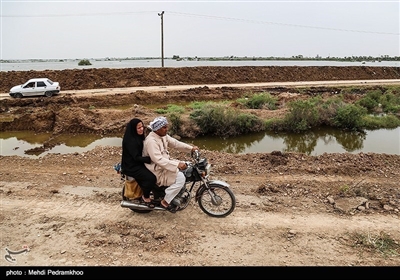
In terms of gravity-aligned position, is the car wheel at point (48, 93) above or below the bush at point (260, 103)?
above

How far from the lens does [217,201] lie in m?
5.08

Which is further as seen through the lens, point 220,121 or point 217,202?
point 220,121

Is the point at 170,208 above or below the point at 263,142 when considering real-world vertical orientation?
above

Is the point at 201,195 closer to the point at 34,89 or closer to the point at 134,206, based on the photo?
the point at 134,206

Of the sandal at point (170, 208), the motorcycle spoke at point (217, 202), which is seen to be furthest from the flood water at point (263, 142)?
the sandal at point (170, 208)

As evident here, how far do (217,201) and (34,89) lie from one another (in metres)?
19.8

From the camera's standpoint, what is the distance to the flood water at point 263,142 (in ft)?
38.0

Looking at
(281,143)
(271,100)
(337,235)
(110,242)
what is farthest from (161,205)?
(271,100)

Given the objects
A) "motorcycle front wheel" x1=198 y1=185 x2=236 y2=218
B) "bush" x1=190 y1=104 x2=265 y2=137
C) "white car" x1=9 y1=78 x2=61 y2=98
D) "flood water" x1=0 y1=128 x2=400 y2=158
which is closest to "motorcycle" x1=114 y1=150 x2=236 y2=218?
"motorcycle front wheel" x1=198 y1=185 x2=236 y2=218

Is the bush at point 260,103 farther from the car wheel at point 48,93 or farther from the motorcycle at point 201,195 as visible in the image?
the car wheel at point 48,93

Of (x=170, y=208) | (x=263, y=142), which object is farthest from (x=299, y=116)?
(x=170, y=208)

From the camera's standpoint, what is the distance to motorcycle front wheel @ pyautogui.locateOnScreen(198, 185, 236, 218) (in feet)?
16.6

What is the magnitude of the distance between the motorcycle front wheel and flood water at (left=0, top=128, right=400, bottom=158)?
6296 millimetres

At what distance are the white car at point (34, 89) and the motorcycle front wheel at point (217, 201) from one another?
19.5 m
